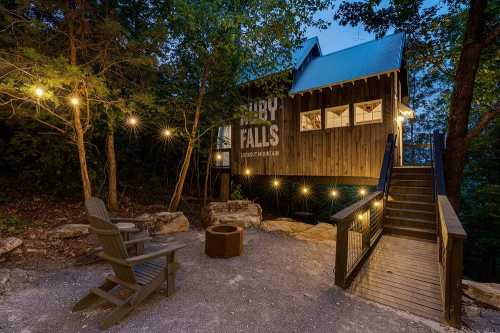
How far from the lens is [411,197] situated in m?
6.05

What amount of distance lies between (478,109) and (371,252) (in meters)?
8.68

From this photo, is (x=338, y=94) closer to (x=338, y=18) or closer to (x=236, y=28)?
(x=338, y=18)

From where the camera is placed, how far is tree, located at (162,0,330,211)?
19.5 feet

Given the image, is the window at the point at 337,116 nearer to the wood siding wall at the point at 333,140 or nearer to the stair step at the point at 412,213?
the wood siding wall at the point at 333,140

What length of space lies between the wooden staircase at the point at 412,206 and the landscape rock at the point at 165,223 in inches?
210

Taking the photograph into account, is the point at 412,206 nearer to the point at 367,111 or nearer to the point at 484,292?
the point at 484,292

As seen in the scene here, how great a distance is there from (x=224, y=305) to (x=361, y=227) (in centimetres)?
319

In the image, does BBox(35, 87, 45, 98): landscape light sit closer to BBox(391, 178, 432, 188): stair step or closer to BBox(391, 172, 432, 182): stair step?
BBox(391, 178, 432, 188): stair step

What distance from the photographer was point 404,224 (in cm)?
557

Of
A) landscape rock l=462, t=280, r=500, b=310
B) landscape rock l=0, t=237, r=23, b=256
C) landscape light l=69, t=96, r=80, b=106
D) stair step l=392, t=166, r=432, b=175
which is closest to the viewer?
landscape rock l=462, t=280, r=500, b=310

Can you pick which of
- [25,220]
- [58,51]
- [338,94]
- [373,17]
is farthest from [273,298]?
[373,17]

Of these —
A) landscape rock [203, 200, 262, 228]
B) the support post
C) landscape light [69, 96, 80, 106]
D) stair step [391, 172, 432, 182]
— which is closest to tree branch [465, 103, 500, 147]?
stair step [391, 172, 432, 182]

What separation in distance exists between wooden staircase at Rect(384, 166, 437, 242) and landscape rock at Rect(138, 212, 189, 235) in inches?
210

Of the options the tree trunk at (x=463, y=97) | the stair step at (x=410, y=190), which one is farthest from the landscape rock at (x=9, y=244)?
the tree trunk at (x=463, y=97)
